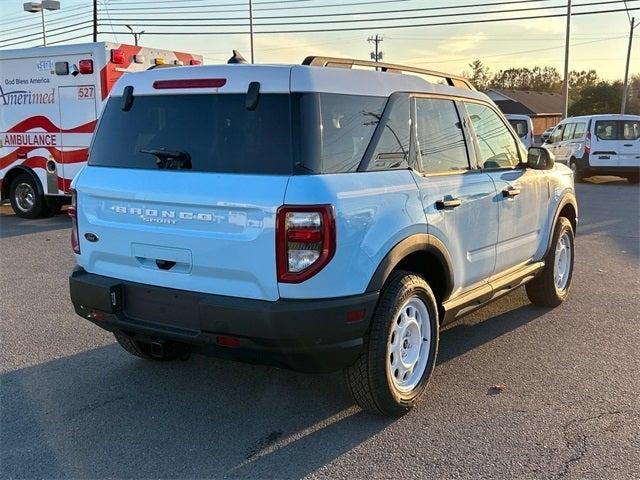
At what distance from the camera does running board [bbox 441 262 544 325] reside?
14.1ft

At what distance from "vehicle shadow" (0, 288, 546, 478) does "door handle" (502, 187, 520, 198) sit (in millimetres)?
1232

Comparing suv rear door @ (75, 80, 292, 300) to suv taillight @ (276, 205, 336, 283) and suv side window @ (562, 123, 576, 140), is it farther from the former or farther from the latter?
suv side window @ (562, 123, 576, 140)

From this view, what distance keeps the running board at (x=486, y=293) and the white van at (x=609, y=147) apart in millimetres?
14872

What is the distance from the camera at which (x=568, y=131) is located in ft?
67.2

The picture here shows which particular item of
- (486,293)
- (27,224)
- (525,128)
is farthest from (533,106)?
(486,293)

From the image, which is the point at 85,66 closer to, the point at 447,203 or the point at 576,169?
the point at 447,203

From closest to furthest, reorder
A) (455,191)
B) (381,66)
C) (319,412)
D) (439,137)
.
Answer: (319,412)
(381,66)
(455,191)
(439,137)

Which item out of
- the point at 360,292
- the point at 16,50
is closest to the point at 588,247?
the point at 360,292

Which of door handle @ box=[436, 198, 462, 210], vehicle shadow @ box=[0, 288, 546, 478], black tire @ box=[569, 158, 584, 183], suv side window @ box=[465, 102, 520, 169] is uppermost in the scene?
suv side window @ box=[465, 102, 520, 169]

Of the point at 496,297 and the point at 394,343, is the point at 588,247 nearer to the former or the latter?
the point at 496,297

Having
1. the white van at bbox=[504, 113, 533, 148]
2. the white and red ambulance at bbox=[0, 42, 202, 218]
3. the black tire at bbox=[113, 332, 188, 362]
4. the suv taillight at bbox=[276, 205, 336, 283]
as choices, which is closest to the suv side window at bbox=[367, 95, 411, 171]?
the suv taillight at bbox=[276, 205, 336, 283]

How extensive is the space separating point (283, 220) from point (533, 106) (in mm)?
71401

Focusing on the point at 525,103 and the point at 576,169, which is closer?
the point at 576,169

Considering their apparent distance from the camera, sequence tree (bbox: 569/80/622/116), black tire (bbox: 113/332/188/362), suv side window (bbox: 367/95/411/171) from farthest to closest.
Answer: tree (bbox: 569/80/622/116)
black tire (bbox: 113/332/188/362)
suv side window (bbox: 367/95/411/171)
